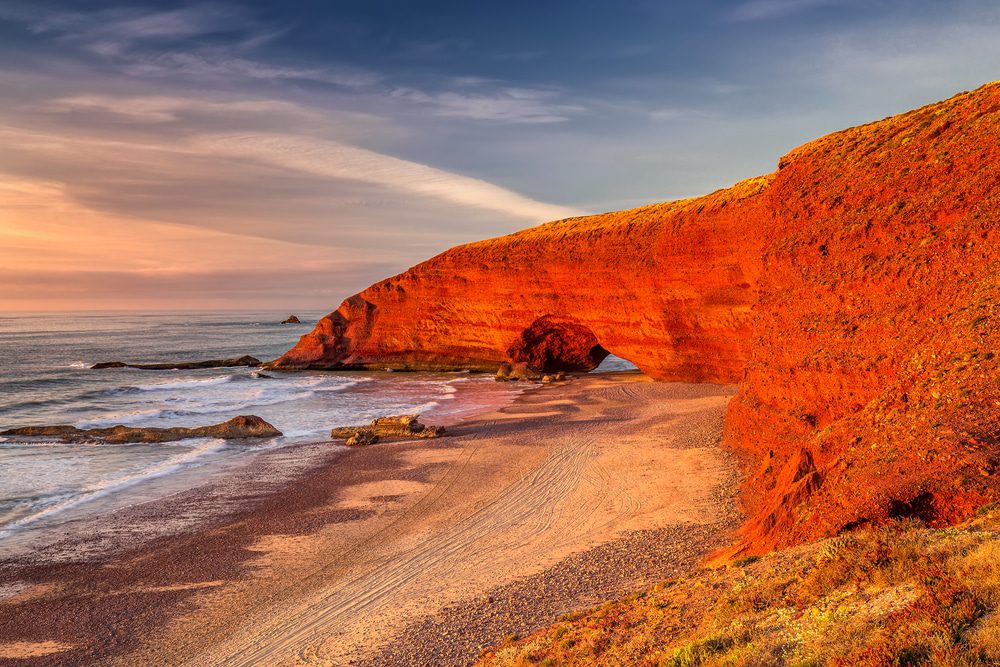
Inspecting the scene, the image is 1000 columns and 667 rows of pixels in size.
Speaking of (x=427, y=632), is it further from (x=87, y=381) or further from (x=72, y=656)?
(x=87, y=381)

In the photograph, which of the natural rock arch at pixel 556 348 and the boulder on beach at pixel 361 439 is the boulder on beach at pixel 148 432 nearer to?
the boulder on beach at pixel 361 439

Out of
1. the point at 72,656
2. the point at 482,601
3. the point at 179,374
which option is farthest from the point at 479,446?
the point at 179,374

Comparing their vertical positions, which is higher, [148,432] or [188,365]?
[188,365]

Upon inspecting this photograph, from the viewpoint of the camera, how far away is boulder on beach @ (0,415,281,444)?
78.1ft

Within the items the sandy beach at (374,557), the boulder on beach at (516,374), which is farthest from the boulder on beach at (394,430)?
the boulder on beach at (516,374)

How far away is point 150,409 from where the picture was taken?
3203cm

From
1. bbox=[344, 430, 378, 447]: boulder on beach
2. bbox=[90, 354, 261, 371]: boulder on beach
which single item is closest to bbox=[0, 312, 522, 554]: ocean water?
bbox=[90, 354, 261, 371]: boulder on beach

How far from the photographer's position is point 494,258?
4369 cm

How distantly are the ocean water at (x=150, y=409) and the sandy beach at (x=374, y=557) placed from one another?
2.72 meters

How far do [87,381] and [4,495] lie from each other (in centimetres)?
3103

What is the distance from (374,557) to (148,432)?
16.6 meters

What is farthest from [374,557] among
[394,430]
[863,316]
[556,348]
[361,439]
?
[556,348]

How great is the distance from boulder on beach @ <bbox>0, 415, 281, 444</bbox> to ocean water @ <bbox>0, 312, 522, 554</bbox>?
62 cm

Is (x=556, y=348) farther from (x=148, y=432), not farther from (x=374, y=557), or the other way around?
(x=374, y=557)
